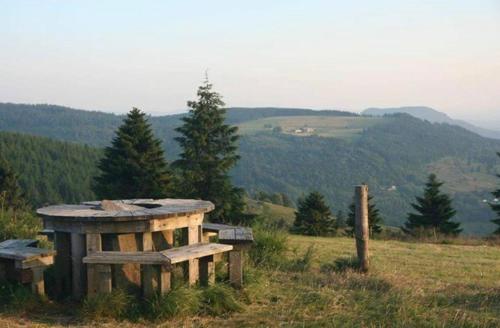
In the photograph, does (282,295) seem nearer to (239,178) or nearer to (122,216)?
(122,216)

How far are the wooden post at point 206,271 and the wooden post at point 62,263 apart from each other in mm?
1745

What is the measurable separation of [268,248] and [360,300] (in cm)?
293

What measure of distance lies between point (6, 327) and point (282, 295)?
129 inches

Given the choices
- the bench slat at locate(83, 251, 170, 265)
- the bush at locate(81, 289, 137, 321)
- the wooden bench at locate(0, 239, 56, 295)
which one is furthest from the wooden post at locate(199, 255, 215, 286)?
the wooden bench at locate(0, 239, 56, 295)

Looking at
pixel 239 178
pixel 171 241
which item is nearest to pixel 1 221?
pixel 171 241

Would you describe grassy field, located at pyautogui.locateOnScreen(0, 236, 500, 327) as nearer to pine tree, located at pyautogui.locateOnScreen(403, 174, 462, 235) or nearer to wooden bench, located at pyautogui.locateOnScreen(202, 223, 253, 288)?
wooden bench, located at pyautogui.locateOnScreen(202, 223, 253, 288)

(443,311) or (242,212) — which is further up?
(443,311)

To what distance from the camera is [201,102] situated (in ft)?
99.3

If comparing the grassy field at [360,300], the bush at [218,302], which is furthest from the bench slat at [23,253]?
the bush at [218,302]

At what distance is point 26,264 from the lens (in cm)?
646

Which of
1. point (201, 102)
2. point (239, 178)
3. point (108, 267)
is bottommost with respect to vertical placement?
point (239, 178)

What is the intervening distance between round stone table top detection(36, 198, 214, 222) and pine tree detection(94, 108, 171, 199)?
24.4 metres

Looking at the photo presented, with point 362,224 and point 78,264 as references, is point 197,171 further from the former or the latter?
point 78,264

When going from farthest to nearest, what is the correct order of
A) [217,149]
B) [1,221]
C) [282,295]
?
[217,149] < [1,221] < [282,295]
